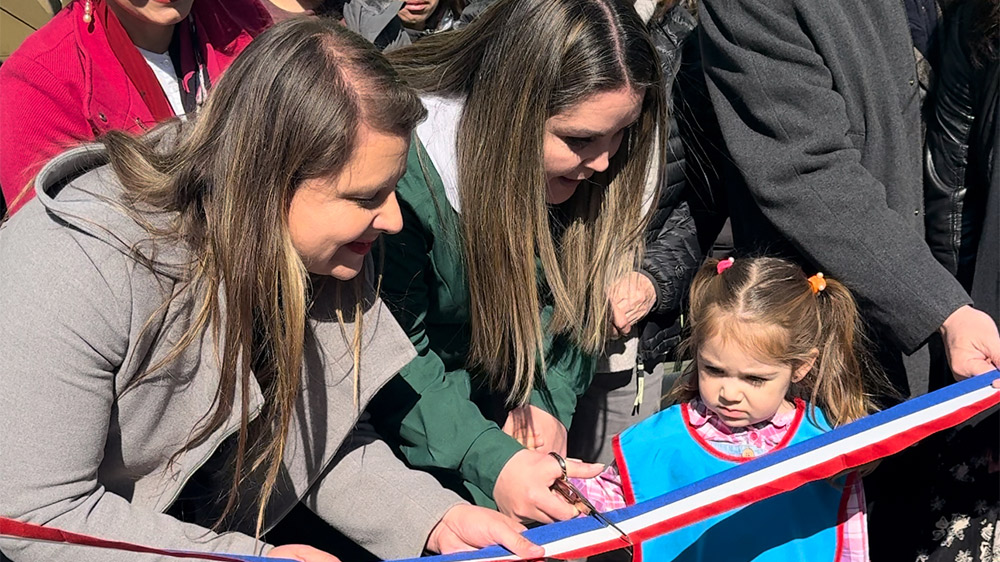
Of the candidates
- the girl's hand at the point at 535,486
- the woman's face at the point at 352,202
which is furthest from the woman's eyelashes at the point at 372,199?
the girl's hand at the point at 535,486

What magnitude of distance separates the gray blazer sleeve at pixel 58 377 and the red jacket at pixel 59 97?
1.98 feet

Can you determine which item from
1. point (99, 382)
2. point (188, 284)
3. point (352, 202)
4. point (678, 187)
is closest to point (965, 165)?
point (678, 187)

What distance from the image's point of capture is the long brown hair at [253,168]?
172 cm

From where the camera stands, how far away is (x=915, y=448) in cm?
261

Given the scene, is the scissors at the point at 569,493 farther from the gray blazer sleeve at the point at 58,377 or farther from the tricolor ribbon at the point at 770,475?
the gray blazer sleeve at the point at 58,377

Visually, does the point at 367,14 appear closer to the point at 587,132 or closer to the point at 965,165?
the point at 587,132

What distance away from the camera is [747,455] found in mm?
2482

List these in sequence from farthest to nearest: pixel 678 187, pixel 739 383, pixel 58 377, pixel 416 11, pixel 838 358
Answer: pixel 416 11 → pixel 678 187 → pixel 838 358 → pixel 739 383 → pixel 58 377

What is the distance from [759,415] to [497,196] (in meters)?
0.85

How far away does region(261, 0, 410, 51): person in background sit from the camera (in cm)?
359

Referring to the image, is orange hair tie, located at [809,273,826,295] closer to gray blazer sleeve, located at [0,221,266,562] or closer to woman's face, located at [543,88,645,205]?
woman's face, located at [543,88,645,205]

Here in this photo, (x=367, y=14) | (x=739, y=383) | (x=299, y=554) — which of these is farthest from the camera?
(x=367, y=14)

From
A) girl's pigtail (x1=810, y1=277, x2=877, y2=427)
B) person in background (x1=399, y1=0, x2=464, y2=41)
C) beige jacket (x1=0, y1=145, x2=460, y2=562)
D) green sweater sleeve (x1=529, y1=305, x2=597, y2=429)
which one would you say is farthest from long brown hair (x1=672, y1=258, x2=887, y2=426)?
person in background (x1=399, y1=0, x2=464, y2=41)

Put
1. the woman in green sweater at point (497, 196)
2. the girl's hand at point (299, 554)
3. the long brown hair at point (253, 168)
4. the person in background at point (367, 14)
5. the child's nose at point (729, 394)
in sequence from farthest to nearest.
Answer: the person in background at point (367, 14) → the child's nose at point (729, 394) → the woman in green sweater at point (497, 196) → the girl's hand at point (299, 554) → the long brown hair at point (253, 168)
